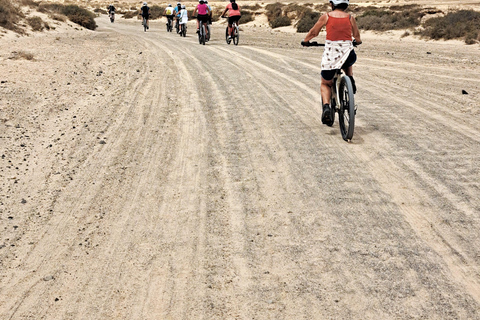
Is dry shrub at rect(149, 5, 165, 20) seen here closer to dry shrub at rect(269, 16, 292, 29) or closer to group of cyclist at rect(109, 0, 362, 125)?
dry shrub at rect(269, 16, 292, 29)

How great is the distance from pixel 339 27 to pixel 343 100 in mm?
1003

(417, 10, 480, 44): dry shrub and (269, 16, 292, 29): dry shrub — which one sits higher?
(417, 10, 480, 44): dry shrub

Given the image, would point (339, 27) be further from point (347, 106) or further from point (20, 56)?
point (20, 56)

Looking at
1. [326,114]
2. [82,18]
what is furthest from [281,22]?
[326,114]

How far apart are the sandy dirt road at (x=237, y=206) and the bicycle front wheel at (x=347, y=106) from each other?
17cm

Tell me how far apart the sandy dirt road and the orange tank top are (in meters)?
1.46

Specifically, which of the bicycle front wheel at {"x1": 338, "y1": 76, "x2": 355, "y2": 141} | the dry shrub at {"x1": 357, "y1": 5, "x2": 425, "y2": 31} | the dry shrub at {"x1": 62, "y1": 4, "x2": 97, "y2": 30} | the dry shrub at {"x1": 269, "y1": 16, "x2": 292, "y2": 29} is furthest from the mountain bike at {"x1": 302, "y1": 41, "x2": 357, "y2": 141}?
the dry shrub at {"x1": 62, "y1": 4, "x2": 97, "y2": 30}

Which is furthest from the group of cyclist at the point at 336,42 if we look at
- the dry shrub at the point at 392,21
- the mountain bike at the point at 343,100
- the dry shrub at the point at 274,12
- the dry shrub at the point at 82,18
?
the dry shrub at the point at 274,12

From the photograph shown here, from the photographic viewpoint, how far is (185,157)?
732cm

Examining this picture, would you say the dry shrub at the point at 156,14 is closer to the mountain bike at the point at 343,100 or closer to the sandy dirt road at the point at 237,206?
the sandy dirt road at the point at 237,206

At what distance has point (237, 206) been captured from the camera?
5664 millimetres

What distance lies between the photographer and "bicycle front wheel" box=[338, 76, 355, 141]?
24.1 feet

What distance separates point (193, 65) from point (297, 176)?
949cm

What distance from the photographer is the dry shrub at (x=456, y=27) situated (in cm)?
2295
